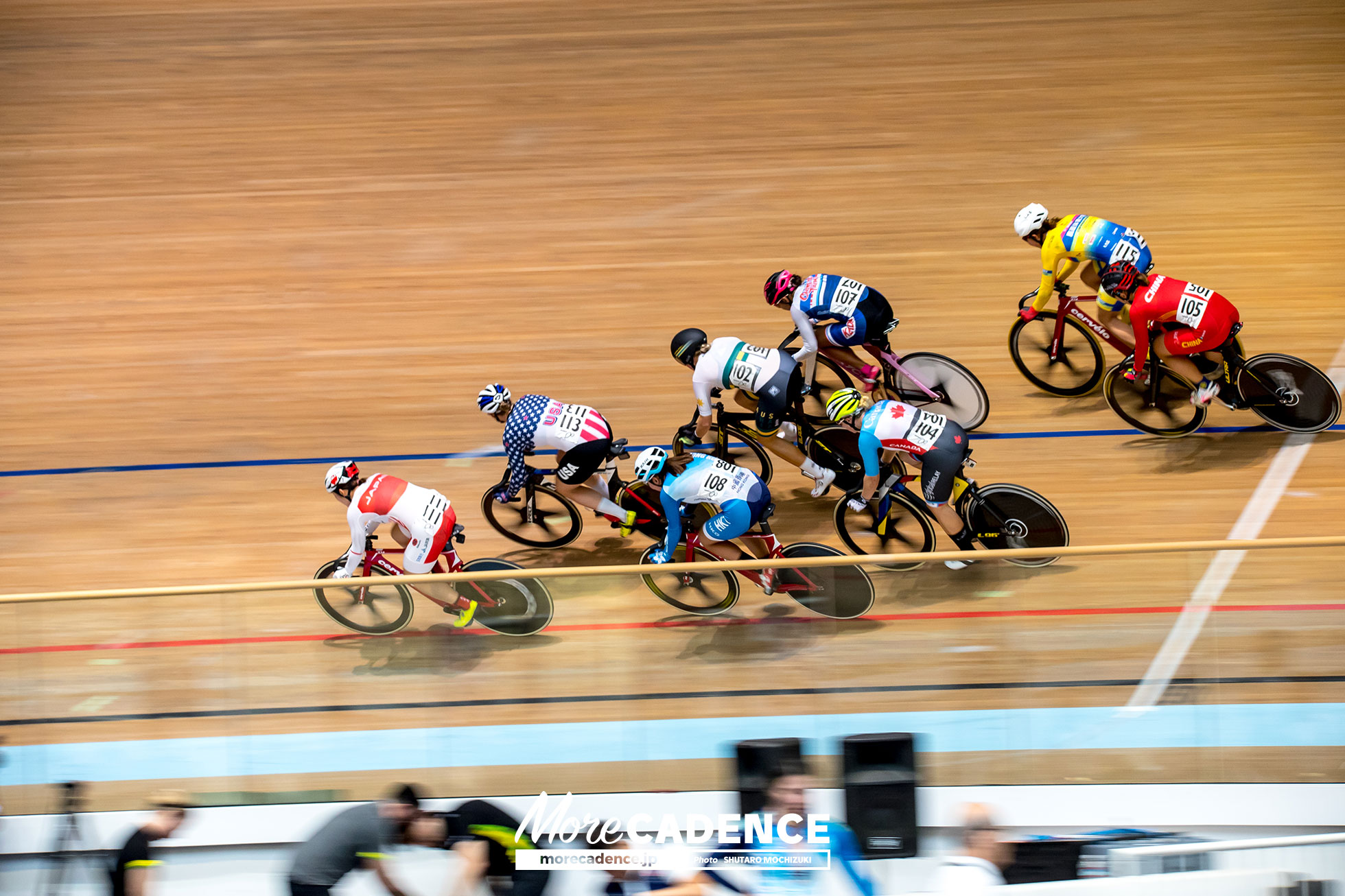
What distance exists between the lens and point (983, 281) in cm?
815

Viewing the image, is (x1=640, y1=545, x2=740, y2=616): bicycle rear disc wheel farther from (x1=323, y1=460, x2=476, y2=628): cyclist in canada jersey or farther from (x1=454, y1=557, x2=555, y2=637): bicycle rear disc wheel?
(x1=323, y1=460, x2=476, y2=628): cyclist in canada jersey

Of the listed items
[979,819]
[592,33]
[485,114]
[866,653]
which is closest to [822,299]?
[866,653]

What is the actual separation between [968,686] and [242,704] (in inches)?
100

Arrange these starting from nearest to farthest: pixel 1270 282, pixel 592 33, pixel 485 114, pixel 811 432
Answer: pixel 811 432 < pixel 1270 282 < pixel 485 114 < pixel 592 33

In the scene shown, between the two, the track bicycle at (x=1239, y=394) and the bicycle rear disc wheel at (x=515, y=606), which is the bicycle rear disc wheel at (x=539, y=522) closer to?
the bicycle rear disc wheel at (x=515, y=606)

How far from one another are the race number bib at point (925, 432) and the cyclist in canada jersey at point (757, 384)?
0.76 meters

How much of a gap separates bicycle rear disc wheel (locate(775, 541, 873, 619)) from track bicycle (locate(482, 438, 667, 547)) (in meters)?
1.84

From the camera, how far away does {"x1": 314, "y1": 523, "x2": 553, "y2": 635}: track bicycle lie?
406cm

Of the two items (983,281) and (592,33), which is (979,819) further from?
(592,33)

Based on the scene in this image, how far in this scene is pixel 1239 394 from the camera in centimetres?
649

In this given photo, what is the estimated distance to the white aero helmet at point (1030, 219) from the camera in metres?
6.68

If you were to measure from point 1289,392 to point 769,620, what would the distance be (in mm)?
4123

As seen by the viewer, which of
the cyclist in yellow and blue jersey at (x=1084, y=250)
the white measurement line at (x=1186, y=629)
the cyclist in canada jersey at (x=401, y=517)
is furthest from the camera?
the cyclist in yellow and blue jersey at (x=1084, y=250)

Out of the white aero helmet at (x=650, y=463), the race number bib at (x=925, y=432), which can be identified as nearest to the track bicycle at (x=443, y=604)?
the white aero helmet at (x=650, y=463)
